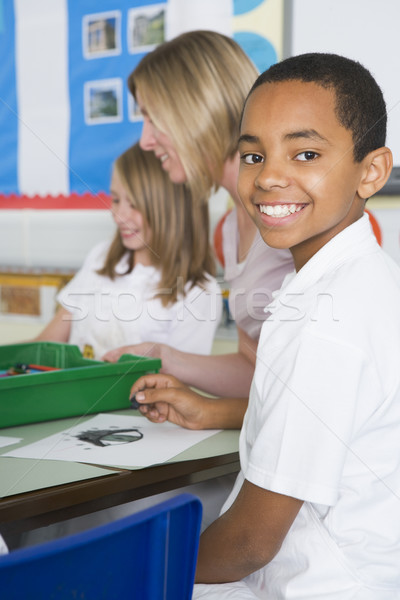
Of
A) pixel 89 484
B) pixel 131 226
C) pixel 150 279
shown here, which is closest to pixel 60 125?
pixel 131 226

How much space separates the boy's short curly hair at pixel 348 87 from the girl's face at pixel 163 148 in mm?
717

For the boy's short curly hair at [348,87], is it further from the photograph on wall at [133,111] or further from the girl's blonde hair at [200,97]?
the photograph on wall at [133,111]

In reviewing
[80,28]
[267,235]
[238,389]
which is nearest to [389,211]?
[238,389]

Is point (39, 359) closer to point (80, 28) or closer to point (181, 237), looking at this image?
point (181, 237)

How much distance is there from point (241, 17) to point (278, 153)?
1.10m

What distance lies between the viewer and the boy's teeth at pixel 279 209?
2.74ft

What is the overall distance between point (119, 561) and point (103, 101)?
177 centimetres

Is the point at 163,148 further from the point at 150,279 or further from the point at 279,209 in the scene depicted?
the point at 279,209

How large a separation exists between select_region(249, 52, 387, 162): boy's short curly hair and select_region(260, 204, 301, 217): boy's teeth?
9 centimetres

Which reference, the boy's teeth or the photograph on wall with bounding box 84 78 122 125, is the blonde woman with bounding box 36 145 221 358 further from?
the boy's teeth

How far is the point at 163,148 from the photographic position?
1.59 metres

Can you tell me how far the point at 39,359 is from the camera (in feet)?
4.28

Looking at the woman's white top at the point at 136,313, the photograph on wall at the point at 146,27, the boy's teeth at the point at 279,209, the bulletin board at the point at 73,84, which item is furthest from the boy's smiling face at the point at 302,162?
the photograph on wall at the point at 146,27

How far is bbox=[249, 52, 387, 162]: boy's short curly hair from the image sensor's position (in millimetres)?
808
